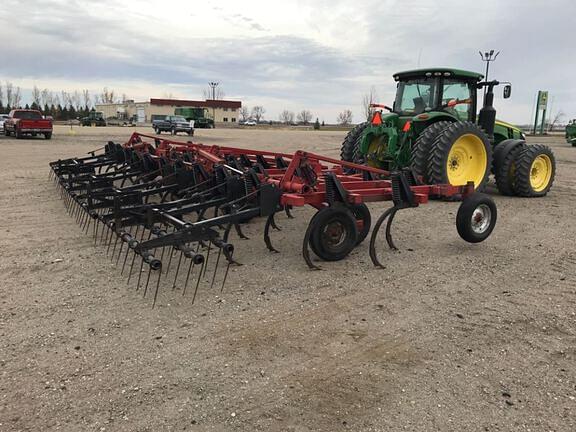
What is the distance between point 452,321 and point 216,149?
4078 mm

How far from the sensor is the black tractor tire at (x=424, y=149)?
23.7 ft

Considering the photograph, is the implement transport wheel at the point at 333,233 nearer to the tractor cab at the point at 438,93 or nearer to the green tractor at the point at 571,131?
the tractor cab at the point at 438,93

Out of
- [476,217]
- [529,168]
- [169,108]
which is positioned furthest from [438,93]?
[169,108]

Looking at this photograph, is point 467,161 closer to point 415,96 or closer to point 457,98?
point 457,98

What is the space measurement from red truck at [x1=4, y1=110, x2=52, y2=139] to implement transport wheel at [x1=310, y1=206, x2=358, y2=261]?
2215cm

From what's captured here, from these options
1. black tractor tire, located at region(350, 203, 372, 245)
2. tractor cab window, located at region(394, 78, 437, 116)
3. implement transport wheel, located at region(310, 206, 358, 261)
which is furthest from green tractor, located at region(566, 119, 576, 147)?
implement transport wheel, located at region(310, 206, 358, 261)

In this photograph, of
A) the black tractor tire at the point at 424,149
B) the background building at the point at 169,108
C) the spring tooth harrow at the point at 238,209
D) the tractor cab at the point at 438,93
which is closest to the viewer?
the spring tooth harrow at the point at 238,209

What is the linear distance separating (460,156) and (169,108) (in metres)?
78.4

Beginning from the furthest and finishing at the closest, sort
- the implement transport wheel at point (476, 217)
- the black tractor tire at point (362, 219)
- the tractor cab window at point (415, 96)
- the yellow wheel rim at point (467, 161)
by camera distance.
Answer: the tractor cab window at point (415, 96) → the yellow wheel rim at point (467, 161) → the black tractor tire at point (362, 219) → the implement transport wheel at point (476, 217)

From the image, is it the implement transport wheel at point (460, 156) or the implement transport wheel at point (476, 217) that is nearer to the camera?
the implement transport wheel at point (476, 217)

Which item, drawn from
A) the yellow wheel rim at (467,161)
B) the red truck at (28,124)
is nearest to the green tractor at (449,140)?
the yellow wheel rim at (467,161)

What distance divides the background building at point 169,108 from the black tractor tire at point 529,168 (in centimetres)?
7246

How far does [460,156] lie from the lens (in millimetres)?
7773

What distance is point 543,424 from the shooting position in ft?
7.56
